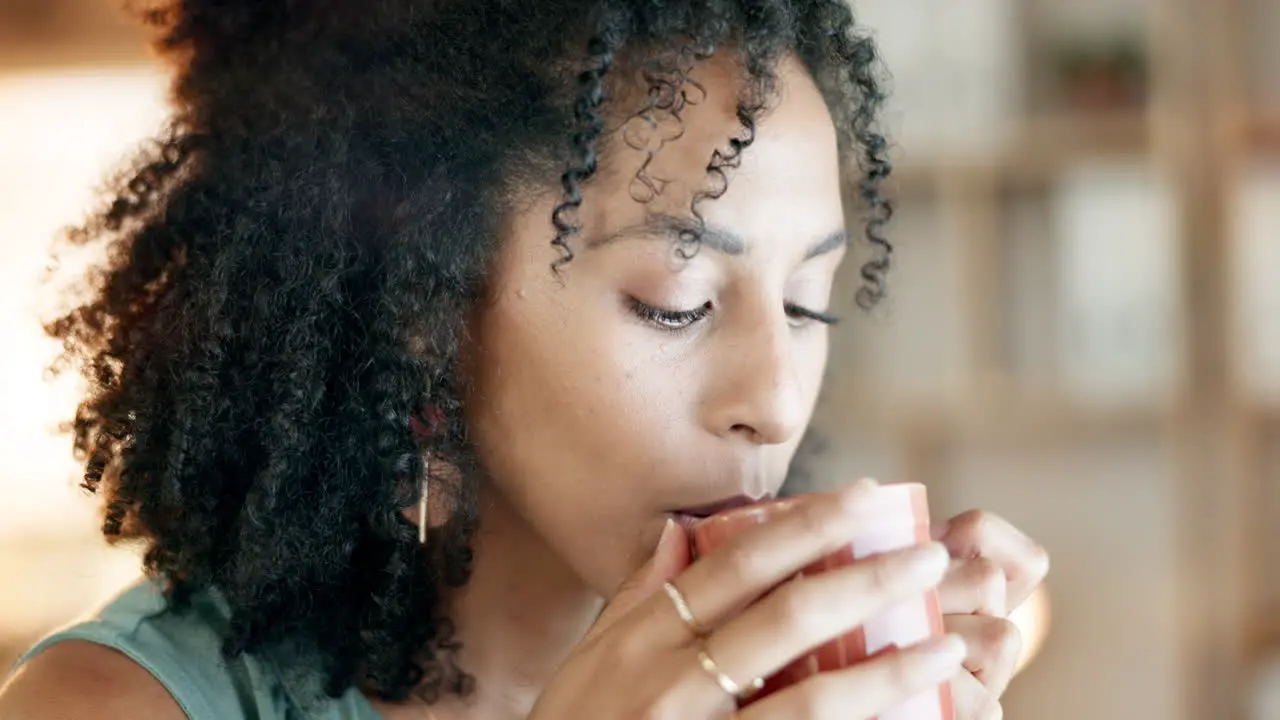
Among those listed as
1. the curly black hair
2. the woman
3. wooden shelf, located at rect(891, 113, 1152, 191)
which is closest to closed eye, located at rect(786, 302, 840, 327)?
the woman

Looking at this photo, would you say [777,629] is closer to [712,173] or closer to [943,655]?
[943,655]

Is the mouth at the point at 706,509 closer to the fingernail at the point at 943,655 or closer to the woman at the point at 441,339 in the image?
the woman at the point at 441,339

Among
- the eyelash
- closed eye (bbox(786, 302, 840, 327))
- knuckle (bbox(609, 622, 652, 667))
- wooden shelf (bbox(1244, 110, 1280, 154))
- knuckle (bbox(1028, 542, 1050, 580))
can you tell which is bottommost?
knuckle (bbox(1028, 542, 1050, 580))

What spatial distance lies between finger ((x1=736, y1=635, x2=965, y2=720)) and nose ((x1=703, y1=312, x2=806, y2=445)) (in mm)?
231

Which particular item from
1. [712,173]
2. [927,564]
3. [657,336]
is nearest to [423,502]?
[657,336]

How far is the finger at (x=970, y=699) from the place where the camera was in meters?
0.96

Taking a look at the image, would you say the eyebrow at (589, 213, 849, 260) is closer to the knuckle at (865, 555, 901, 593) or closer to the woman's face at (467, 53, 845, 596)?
the woman's face at (467, 53, 845, 596)

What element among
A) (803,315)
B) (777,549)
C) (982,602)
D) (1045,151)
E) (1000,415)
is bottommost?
(1000,415)

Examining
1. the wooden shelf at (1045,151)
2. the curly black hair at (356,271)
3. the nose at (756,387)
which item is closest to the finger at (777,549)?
the nose at (756,387)

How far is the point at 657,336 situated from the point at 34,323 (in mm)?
2541

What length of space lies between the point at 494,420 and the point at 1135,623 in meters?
2.56

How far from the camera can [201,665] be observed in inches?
42.9

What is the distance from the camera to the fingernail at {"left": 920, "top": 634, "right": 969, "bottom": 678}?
78 cm

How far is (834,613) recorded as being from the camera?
772mm
